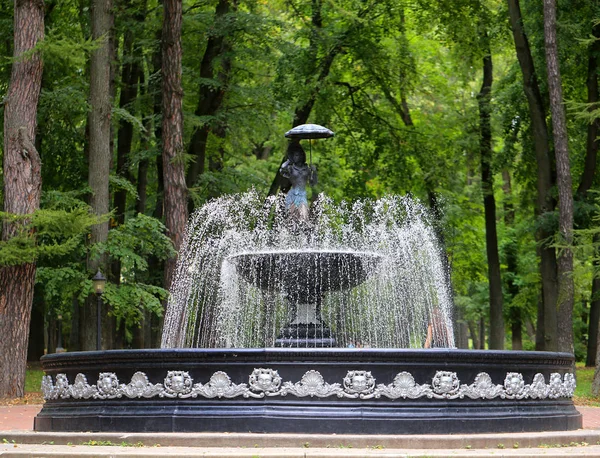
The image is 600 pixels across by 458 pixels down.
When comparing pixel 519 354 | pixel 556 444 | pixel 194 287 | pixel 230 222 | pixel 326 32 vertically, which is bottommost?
pixel 556 444

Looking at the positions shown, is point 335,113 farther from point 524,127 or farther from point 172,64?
point 172,64

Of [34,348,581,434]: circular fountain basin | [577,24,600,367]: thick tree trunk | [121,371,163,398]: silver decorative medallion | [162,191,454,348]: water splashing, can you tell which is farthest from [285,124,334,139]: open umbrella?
[577,24,600,367]: thick tree trunk

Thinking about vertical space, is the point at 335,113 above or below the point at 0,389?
above

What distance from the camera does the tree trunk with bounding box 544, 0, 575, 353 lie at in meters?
22.0

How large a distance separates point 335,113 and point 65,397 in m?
19.6

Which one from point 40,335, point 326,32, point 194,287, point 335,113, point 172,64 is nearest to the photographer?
point 172,64

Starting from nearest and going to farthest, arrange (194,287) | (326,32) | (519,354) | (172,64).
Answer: (519,354)
(172,64)
(194,287)
(326,32)

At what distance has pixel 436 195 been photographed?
31.0 m

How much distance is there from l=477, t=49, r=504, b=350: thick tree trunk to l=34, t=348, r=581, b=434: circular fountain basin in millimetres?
18009

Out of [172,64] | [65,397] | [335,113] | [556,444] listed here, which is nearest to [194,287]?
[172,64]

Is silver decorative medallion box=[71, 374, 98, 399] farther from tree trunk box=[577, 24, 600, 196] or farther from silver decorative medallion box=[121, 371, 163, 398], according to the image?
tree trunk box=[577, 24, 600, 196]

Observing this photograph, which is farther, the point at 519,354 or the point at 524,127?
the point at 524,127

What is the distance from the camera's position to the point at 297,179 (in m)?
15.9

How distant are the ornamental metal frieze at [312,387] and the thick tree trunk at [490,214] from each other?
17957 millimetres
